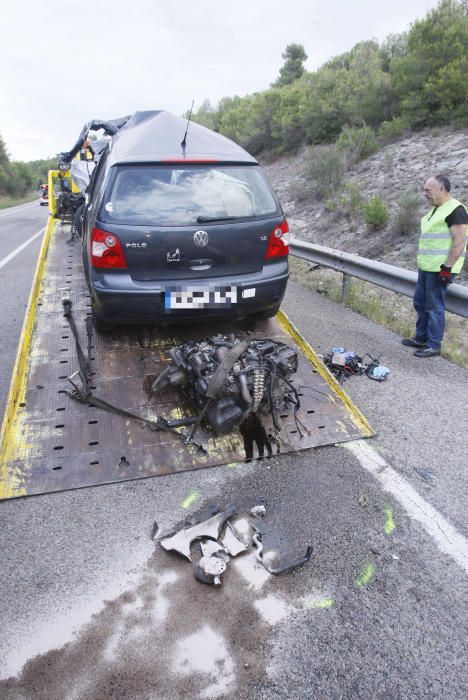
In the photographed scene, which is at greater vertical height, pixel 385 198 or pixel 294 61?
pixel 294 61

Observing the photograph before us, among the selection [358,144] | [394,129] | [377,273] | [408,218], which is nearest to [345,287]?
[377,273]

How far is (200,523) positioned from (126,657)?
0.81 meters

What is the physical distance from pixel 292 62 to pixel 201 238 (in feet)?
148

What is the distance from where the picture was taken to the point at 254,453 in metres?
3.33

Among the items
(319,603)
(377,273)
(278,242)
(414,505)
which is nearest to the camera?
(319,603)

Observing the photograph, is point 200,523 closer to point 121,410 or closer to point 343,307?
point 121,410

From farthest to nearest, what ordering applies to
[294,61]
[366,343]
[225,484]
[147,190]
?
[294,61], [366,343], [147,190], [225,484]

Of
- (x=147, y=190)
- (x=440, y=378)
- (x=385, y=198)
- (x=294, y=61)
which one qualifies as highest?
(x=294, y=61)

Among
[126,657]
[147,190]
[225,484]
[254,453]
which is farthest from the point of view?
[147,190]

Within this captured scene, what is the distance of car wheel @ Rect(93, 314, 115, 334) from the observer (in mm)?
4484

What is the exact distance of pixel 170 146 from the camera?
4.27 m

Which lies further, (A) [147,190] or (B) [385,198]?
(B) [385,198]

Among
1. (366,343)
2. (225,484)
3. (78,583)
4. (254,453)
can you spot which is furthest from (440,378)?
(78,583)

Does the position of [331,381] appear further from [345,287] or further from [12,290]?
[12,290]
